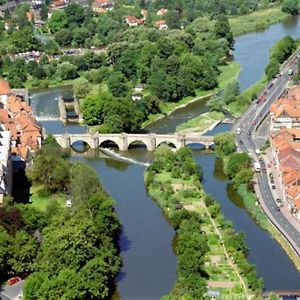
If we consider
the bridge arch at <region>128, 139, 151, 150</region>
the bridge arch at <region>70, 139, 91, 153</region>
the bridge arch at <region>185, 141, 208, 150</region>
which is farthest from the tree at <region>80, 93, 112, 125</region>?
the bridge arch at <region>185, 141, 208, 150</region>

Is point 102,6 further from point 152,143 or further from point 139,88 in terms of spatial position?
point 152,143

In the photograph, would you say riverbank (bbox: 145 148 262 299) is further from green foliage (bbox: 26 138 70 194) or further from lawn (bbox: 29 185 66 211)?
lawn (bbox: 29 185 66 211)

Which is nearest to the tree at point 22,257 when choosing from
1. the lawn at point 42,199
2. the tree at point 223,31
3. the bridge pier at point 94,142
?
the lawn at point 42,199

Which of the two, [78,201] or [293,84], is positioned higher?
[78,201]

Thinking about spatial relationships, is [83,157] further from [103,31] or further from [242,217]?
[103,31]

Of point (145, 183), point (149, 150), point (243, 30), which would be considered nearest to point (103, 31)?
point (243, 30)
